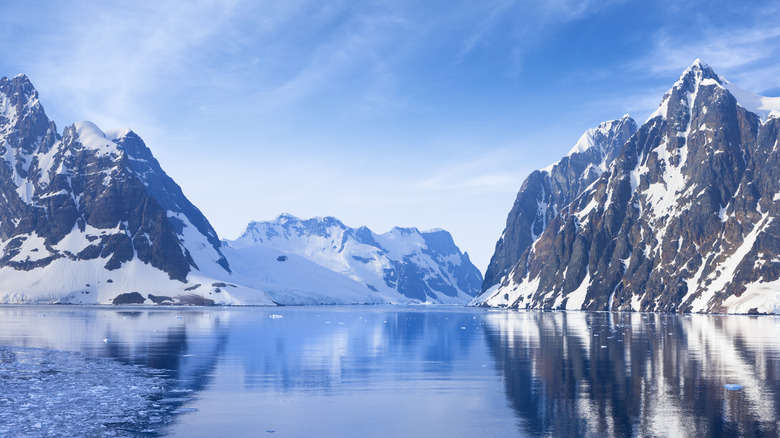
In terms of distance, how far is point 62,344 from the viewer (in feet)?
290

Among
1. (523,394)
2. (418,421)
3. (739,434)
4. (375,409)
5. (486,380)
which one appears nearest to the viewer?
(739,434)

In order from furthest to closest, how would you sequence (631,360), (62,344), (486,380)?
(62,344) < (631,360) < (486,380)

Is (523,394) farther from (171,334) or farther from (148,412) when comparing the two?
(171,334)

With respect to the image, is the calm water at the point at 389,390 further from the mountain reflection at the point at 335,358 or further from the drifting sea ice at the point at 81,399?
the mountain reflection at the point at 335,358

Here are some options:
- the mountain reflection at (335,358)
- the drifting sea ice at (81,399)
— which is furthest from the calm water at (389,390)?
the mountain reflection at (335,358)

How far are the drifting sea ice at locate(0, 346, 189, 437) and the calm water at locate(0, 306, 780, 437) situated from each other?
0.12m

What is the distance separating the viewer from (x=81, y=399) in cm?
4606

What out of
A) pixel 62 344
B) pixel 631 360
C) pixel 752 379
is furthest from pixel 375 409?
pixel 62 344

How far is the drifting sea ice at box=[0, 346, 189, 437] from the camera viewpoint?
123ft

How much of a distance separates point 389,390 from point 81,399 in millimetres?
21720

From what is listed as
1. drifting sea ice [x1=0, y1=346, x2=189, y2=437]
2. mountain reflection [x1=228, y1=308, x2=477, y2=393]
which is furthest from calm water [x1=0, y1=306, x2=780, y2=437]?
mountain reflection [x1=228, y1=308, x2=477, y2=393]

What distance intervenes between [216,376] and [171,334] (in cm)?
5688

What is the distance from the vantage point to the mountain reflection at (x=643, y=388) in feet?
123

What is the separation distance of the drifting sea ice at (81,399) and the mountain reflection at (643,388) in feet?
74.5
